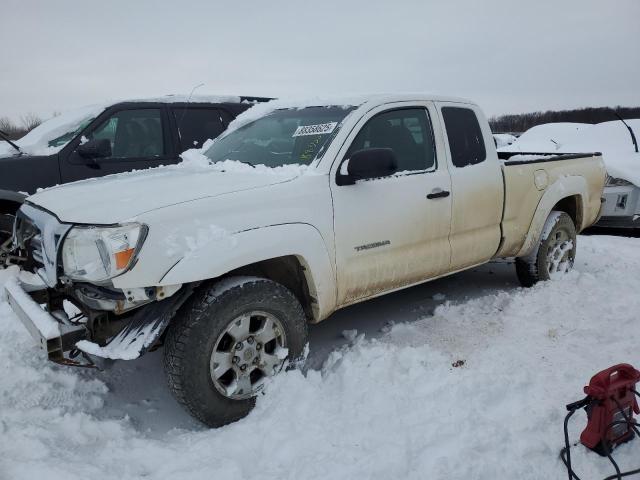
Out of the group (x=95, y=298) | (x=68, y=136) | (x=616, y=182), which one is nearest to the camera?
(x=95, y=298)

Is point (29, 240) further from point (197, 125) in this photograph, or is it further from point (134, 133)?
point (197, 125)

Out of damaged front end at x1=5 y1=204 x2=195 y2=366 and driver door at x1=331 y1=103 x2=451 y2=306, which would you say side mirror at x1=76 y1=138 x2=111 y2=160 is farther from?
driver door at x1=331 y1=103 x2=451 y2=306

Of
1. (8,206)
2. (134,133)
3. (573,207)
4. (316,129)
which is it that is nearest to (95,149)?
(134,133)

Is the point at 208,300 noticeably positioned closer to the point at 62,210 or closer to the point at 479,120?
the point at 62,210

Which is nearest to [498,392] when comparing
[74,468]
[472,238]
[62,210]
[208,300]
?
[472,238]

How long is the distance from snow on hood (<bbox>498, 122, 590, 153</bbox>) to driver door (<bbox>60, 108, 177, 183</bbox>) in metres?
5.68

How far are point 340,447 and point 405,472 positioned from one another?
37 cm

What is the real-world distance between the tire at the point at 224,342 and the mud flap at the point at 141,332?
73mm

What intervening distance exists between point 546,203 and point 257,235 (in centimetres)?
312

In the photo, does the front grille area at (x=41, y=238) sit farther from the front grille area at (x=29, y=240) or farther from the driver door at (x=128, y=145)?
the driver door at (x=128, y=145)

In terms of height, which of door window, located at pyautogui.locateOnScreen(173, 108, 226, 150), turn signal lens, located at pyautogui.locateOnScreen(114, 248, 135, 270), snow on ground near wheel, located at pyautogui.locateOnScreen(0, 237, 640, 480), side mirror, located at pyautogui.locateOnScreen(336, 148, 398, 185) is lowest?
snow on ground near wheel, located at pyautogui.locateOnScreen(0, 237, 640, 480)

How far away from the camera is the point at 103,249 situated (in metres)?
2.50

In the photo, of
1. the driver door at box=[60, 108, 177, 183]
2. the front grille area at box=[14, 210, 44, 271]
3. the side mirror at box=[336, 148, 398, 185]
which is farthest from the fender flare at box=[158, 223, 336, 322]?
the driver door at box=[60, 108, 177, 183]

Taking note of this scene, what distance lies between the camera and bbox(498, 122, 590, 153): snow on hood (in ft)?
29.3
